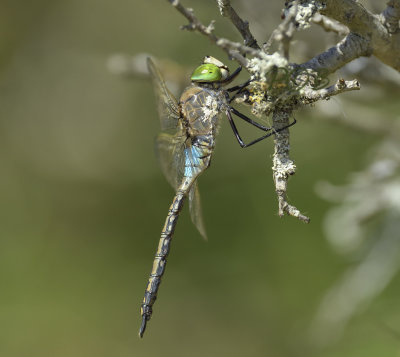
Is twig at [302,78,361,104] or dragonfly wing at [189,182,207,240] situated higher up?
twig at [302,78,361,104]

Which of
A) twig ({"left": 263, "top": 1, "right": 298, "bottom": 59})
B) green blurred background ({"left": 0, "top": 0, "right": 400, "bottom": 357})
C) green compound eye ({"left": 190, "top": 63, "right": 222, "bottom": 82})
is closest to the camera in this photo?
twig ({"left": 263, "top": 1, "right": 298, "bottom": 59})

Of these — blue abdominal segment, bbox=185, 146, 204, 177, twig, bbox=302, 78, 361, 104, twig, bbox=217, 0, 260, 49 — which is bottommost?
twig, bbox=302, 78, 361, 104

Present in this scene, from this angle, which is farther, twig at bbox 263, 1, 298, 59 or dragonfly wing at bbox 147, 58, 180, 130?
dragonfly wing at bbox 147, 58, 180, 130

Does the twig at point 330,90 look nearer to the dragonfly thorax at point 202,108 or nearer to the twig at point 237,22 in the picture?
the twig at point 237,22

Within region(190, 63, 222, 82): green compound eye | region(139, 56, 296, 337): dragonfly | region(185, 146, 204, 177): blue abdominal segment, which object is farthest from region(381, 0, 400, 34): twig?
region(185, 146, 204, 177): blue abdominal segment

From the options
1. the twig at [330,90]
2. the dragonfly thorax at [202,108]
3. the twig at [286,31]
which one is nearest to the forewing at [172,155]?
the dragonfly thorax at [202,108]

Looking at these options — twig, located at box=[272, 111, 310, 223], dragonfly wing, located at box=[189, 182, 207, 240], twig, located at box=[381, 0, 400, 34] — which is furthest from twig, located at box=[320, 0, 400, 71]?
dragonfly wing, located at box=[189, 182, 207, 240]

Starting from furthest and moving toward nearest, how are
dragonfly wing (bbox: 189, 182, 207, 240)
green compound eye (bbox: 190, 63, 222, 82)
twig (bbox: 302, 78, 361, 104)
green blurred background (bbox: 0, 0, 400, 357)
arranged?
green blurred background (bbox: 0, 0, 400, 357)
dragonfly wing (bbox: 189, 182, 207, 240)
green compound eye (bbox: 190, 63, 222, 82)
twig (bbox: 302, 78, 361, 104)

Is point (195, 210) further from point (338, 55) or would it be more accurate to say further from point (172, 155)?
point (338, 55)

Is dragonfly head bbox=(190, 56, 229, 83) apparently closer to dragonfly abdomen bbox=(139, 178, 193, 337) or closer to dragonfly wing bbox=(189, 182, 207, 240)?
dragonfly abdomen bbox=(139, 178, 193, 337)
